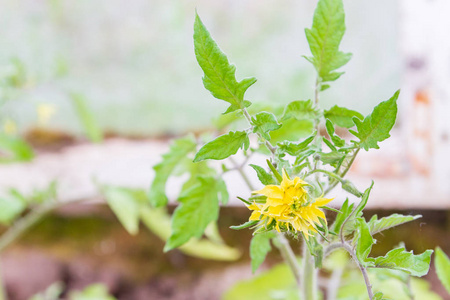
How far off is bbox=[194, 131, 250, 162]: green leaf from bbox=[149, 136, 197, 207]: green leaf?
137 mm

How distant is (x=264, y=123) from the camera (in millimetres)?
297

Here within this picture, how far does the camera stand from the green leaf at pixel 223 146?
286 millimetres

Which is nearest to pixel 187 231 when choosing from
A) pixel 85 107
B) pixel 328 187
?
pixel 328 187

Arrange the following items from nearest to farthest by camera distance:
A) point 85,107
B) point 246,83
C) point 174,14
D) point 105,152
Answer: point 246,83
point 85,107
point 174,14
point 105,152

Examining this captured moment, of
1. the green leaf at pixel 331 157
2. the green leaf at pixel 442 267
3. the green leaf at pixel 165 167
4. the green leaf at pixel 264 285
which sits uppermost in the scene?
the green leaf at pixel 165 167

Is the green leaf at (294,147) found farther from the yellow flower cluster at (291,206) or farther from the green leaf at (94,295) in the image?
the green leaf at (94,295)

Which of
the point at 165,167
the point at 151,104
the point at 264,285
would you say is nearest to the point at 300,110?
the point at 165,167

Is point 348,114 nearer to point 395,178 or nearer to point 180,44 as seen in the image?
point 395,178

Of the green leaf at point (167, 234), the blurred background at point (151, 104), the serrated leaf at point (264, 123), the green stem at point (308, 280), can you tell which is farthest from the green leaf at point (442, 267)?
the green leaf at point (167, 234)

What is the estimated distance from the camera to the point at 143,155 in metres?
1.11

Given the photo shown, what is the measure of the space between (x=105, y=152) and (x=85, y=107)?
1.19ft

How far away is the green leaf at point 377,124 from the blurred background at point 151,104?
47 centimetres

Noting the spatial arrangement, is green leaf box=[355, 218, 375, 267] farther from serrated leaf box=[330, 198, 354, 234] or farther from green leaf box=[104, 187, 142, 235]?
green leaf box=[104, 187, 142, 235]

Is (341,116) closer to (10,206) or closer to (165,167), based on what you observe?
(165,167)
